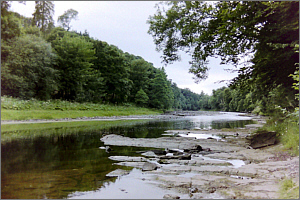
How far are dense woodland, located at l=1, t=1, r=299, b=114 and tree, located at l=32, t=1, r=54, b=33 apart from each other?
2 centimetres

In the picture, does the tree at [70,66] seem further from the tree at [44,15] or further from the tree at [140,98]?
the tree at [140,98]

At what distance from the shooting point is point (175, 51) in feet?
56.4

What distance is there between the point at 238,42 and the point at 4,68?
2730 centimetres

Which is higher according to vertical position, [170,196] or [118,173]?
[170,196]

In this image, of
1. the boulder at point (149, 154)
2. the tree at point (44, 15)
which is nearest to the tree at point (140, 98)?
the tree at point (44, 15)

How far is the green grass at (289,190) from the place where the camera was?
4.30 metres

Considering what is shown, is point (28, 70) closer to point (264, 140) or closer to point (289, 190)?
point (264, 140)

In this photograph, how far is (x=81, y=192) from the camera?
203 inches

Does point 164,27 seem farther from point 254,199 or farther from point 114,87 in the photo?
point 114,87

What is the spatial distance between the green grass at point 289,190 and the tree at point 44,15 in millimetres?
61318

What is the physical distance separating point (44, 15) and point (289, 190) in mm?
62982

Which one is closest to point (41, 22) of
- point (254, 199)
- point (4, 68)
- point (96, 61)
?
point (96, 61)

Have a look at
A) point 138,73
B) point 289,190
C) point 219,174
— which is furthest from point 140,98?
point 289,190

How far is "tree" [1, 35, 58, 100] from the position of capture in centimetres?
2822
